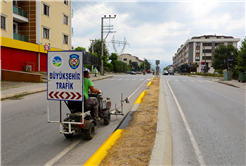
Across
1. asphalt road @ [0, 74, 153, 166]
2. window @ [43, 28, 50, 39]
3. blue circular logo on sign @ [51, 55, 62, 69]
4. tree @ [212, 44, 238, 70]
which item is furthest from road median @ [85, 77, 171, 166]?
tree @ [212, 44, 238, 70]

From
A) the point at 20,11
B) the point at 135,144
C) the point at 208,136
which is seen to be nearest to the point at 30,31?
the point at 20,11

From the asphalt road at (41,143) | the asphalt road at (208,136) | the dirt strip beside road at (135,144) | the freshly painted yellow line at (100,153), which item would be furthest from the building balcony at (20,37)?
the freshly painted yellow line at (100,153)

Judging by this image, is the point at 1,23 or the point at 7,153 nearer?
the point at 7,153

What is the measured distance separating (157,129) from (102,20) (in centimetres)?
3865

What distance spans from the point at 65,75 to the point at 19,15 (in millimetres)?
23225

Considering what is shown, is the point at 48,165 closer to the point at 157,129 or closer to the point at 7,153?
the point at 7,153

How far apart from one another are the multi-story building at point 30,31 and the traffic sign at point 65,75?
726 inches

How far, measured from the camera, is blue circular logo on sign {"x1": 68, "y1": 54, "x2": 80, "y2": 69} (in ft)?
13.9

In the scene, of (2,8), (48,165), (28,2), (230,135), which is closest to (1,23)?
(2,8)

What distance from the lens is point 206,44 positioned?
293 feet

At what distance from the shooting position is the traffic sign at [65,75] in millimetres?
4258

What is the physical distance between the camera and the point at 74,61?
168 inches

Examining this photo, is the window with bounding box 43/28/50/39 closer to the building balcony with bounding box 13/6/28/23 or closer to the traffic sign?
the building balcony with bounding box 13/6/28/23

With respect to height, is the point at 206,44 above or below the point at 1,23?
above
